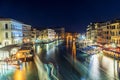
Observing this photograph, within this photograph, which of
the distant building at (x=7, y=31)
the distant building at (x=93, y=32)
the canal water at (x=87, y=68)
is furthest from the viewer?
the distant building at (x=93, y=32)

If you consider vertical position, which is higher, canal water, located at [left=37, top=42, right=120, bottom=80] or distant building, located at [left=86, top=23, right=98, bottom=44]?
distant building, located at [left=86, top=23, right=98, bottom=44]

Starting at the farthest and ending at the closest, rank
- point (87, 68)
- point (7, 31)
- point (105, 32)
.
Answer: point (105, 32)
point (7, 31)
point (87, 68)

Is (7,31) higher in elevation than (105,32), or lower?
higher

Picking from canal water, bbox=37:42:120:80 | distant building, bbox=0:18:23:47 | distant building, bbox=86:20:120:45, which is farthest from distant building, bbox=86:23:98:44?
canal water, bbox=37:42:120:80

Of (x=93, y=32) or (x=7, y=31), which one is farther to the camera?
(x=93, y=32)

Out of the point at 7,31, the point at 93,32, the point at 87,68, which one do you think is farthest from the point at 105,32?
the point at 87,68

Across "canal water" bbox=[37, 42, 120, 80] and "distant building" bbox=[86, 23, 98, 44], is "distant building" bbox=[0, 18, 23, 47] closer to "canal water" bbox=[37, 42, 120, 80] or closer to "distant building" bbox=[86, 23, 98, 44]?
"canal water" bbox=[37, 42, 120, 80]

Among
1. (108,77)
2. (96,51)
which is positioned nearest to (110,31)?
(96,51)

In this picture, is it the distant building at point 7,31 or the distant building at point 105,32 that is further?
the distant building at point 105,32

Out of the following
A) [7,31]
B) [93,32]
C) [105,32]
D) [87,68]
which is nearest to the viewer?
[87,68]

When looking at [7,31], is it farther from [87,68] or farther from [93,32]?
[87,68]

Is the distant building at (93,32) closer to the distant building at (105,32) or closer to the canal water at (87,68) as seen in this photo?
the distant building at (105,32)

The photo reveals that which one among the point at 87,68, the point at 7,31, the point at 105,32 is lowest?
the point at 87,68

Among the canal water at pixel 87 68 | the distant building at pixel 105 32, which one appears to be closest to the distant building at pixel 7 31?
the canal water at pixel 87 68
